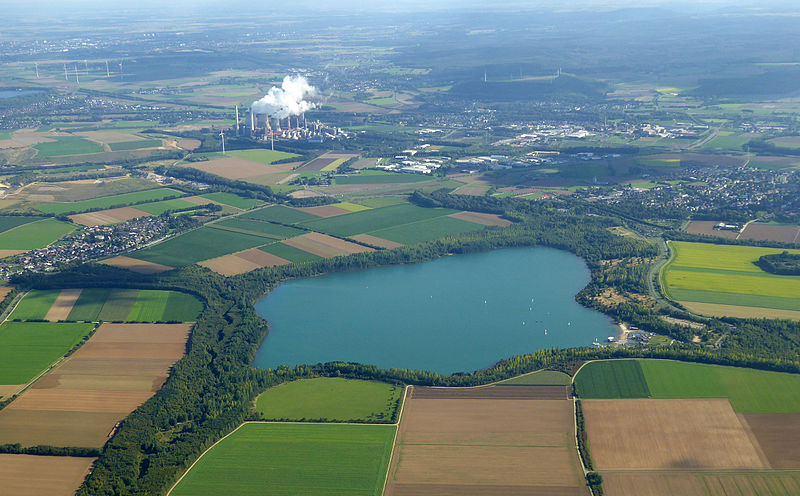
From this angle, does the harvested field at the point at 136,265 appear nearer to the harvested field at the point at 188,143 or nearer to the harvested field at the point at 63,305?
the harvested field at the point at 63,305

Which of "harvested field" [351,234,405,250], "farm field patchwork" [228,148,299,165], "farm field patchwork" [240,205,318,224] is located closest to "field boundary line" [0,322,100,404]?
"harvested field" [351,234,405,250]

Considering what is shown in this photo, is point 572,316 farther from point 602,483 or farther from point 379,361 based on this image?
point 602,483

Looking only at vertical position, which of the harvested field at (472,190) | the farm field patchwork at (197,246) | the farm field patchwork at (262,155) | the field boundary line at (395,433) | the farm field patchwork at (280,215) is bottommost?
the farm field patchwork at (262,155)

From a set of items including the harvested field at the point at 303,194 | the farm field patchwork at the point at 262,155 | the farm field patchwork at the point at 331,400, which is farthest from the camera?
the farm field patchwork at the point at 262,155

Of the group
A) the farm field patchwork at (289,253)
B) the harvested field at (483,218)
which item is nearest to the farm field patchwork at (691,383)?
the farm field patchwork at (289,253)

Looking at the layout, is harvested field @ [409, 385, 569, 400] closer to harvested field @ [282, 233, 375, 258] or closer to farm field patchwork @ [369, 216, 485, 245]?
harvested field @ [282, 233, 375, 258]

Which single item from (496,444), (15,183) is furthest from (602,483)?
(15,183)
